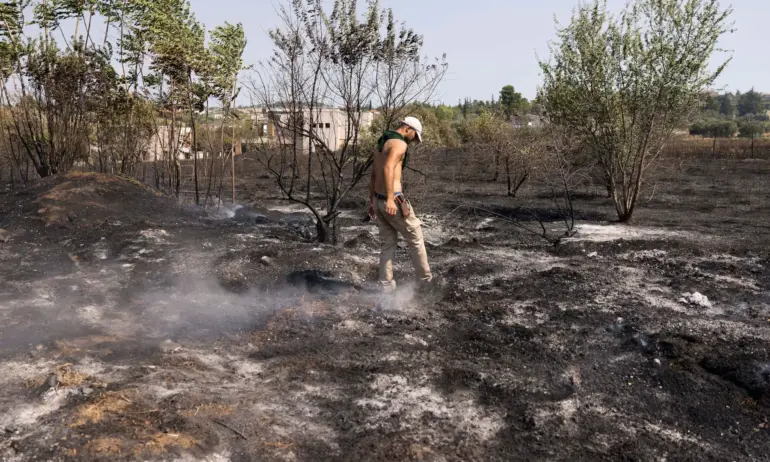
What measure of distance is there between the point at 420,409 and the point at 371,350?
1.06 meters

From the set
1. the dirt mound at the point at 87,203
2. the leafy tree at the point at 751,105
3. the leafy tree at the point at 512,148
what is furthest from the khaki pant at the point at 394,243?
the leafy tree at the point at 751,105

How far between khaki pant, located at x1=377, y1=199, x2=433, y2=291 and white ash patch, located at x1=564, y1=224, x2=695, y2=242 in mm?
4365

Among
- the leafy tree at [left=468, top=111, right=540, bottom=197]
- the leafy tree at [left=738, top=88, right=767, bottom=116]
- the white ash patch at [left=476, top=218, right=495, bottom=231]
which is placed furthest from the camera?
the leafy tree at [left=738, top=88, right=767, bottom=116]

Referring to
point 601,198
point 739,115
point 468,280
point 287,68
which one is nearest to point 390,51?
point 287,68

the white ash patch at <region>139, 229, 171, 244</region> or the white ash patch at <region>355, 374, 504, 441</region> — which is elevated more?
the white ash patch at <region>139, 229, 171, 244</region>

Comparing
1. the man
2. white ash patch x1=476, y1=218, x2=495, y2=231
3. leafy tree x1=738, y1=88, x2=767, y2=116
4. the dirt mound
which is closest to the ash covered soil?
the man

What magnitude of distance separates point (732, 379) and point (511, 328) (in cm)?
175

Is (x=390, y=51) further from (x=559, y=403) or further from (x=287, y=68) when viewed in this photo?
(x=559, y=403)

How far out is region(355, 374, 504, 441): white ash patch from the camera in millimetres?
3385

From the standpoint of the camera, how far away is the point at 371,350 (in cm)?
456

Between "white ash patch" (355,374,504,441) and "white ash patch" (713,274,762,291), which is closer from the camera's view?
"white ash patch" (355,374,504,441)

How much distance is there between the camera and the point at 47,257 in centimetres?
770

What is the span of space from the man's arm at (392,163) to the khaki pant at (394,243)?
258mm

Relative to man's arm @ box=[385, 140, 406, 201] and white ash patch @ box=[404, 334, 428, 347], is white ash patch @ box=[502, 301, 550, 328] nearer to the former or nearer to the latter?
white ash patch @ box=[404, 334, 428, 347]
